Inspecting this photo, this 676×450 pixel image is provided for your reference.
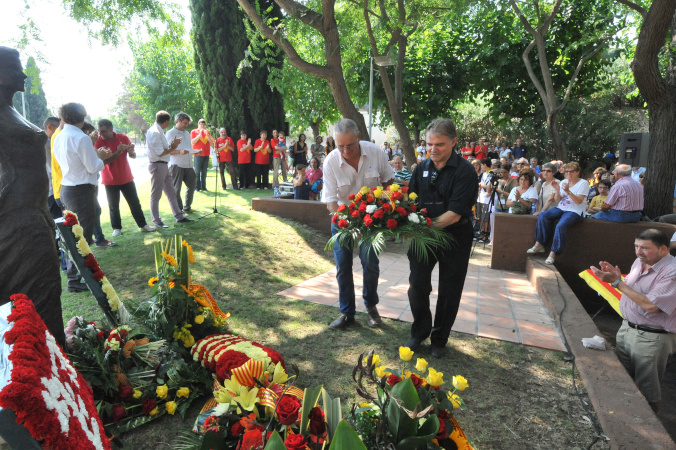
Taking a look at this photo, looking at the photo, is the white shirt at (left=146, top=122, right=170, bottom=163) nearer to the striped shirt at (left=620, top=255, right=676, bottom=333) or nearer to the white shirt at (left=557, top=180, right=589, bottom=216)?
the white shirt at (left=557, top=180, right=589, bottom=216)

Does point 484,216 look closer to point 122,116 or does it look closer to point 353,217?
point 353,217

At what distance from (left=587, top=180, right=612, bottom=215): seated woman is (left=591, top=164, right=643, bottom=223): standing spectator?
1.52 metres

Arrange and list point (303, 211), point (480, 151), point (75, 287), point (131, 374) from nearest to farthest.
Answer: point (131, 374) → point (75, 287) → point (303, 211) → point (480, 151)

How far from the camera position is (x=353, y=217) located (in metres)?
3.74

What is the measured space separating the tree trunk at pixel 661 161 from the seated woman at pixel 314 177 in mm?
6817

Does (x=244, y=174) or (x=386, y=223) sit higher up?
(x=244, y=174)

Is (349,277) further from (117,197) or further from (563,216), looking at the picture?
(117,197)

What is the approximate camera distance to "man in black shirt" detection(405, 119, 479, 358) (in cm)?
346

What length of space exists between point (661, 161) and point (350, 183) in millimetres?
7113

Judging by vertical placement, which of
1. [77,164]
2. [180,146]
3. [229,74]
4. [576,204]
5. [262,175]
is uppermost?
[229,74]

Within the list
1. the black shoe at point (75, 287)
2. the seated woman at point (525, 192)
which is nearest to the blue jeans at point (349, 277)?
the black shoe at point (75, 287)

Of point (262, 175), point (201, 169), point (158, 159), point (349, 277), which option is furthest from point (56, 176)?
point (262, 175)

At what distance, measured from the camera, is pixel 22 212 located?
2.57 meters

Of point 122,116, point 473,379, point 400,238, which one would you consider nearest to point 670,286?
point 473,379
